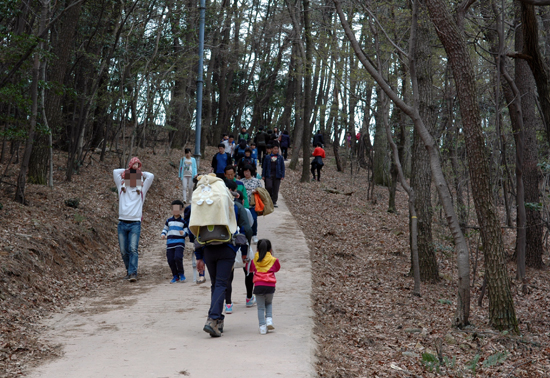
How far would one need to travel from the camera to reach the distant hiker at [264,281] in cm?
612

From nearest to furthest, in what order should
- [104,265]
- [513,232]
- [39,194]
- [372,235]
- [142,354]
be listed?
[142,354]
[104,265]
[39,194]
[372,235]
[513,232]

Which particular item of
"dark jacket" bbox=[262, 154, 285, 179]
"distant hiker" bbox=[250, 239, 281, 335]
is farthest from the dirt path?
"dark jacket" bbox=[262, 154, 285, 179]

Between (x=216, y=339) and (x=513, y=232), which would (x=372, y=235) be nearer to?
(x=513, y=232)

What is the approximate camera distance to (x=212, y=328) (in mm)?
5949

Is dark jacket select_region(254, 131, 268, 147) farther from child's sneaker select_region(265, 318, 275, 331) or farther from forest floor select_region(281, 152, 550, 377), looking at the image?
child's sneaker select_region(265, 318, 275, 331)

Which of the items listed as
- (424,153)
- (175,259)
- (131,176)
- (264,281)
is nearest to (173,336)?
(264,281)

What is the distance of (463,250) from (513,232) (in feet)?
47.6

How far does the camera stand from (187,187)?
1584 centimetres

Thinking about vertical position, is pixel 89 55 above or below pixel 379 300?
above

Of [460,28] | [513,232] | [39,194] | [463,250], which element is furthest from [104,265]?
[513,232]

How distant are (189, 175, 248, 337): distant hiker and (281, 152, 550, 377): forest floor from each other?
1.32m

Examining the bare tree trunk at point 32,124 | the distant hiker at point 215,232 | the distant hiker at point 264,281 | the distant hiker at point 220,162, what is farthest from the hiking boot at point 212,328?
the distant hiker at point 220,162

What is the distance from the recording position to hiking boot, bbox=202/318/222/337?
5.93 meters

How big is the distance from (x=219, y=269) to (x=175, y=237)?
3080mm
